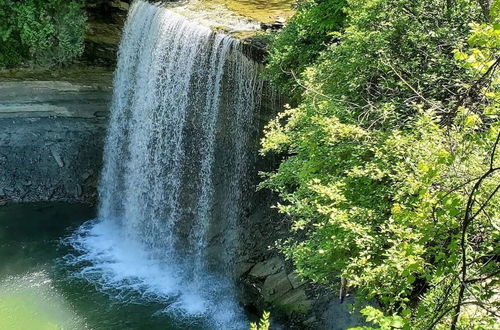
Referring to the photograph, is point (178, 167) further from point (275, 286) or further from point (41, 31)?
point (41, 31)

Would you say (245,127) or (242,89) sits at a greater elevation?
(242,89)

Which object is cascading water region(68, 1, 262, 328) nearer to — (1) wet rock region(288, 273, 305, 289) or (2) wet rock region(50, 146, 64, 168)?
(1) wet rock region(288, 273, 305, 289)

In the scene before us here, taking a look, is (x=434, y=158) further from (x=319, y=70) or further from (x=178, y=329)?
(x=178, y=329)

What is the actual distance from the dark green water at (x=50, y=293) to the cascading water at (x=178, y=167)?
34cm

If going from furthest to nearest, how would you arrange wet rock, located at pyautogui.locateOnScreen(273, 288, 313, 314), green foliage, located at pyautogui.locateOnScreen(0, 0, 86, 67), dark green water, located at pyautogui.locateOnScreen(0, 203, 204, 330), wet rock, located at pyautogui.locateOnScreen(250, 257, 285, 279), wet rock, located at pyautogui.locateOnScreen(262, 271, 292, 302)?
green foliage, located at pyautogui.locateOnScreen(0, 0, 86, 67) < dark green water, located at pyautogui.locateOnScreen(0, 203, 204, 330) < wet rock, located at pyautogui.locateOnScreen(250, 257, 285, 279) < wet rock, located at pyautogui.locateOnScreen(262, 271, 292, 302) < wet rock, located at pyautogui.locateOnScreen(273, 288, 313, 314)

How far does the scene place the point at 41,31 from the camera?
1236 cm

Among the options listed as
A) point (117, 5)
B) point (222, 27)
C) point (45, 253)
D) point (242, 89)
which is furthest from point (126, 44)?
point (45, 253)

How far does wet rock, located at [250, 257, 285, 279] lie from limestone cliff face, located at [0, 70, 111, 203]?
628 cm

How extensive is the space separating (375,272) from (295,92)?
4.55 meters

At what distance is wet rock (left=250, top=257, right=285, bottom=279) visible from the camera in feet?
29.5

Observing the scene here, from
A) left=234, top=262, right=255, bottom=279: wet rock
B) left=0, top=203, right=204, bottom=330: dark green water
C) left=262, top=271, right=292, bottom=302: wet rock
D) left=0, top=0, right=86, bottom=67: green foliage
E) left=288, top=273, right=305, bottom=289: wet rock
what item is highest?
left=0, top=0, right=86, bottom=67: green foliage

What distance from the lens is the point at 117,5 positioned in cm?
1360

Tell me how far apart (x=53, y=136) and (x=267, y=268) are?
7.52 metres

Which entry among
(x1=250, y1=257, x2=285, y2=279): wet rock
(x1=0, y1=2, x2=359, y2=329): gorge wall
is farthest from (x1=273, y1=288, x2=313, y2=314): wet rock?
(x1=0, y1=2, x2=359, y2=329): gorge wall
